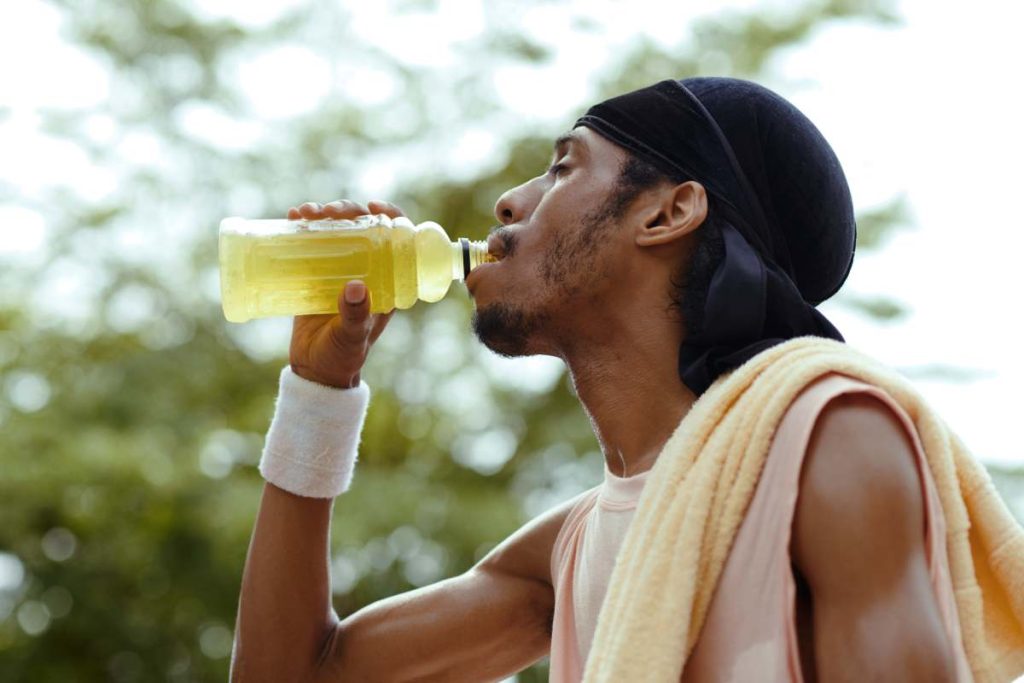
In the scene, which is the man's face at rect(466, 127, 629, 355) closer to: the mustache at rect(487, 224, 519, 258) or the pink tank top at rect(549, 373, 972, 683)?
the mustache at rect(487, 224, 519, 258)

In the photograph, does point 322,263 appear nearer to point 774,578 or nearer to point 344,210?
point 344,210

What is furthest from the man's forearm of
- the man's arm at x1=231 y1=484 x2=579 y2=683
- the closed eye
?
the closed eye

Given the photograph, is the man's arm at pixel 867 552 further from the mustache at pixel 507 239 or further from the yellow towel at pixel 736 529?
the mustache at pixel 507 239

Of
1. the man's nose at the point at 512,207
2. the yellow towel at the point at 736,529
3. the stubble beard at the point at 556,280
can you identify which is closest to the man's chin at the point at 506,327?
the stubble beard at the point at 556,280

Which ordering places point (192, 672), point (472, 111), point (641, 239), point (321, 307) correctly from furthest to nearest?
point (472, 111), point (192, 672), point (321, 307), point (641, 239)

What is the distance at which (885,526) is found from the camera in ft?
5.41

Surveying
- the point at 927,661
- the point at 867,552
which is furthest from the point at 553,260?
the point at 927,661

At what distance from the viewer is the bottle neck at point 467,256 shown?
7.88 ft

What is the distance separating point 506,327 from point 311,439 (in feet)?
1.48

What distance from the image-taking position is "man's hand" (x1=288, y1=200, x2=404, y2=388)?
2441 mm

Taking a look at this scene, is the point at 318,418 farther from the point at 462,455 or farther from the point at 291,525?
the point at 462,455

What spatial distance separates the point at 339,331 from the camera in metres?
2.50

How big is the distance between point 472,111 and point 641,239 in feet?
24.5

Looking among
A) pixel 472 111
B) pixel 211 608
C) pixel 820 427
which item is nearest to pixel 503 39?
pixel 472 111
